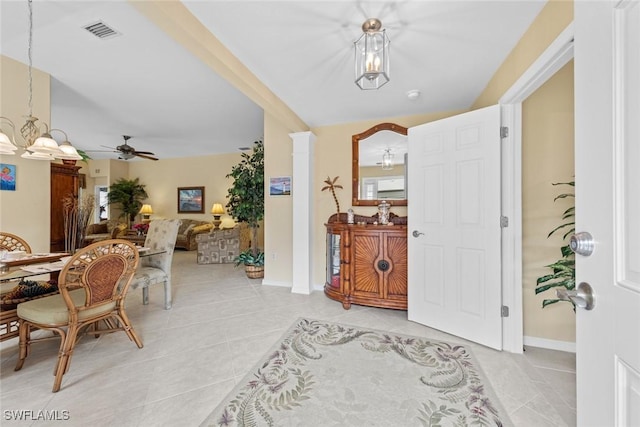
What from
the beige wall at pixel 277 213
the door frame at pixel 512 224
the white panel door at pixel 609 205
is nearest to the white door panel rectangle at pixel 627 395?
the white panel door at pixel 609 205

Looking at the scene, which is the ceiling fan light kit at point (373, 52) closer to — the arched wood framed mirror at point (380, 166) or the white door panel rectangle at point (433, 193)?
the white door panel rectangle at point (433, 193)

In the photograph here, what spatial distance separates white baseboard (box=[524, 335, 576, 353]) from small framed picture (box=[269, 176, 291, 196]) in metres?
3.05

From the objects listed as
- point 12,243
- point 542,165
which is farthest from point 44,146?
point 542,165

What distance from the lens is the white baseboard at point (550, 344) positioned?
2049 millimetres

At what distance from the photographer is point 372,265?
9.40 feet

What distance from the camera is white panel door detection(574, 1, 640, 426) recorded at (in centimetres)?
56

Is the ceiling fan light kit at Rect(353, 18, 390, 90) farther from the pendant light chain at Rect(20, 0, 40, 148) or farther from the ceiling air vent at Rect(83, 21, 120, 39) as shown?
the pendant light chain at Rect(20, 0, 40, 148)

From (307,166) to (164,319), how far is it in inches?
94.7

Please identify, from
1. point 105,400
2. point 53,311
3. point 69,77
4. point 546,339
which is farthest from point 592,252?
point 69,77

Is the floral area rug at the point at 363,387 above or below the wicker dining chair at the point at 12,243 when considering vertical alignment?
below

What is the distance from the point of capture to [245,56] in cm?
199

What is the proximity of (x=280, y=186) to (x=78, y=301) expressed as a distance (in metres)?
A: 2.48

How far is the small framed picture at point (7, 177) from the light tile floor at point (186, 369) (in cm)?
144

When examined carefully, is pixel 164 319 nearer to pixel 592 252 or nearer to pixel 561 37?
pixel 592 252
